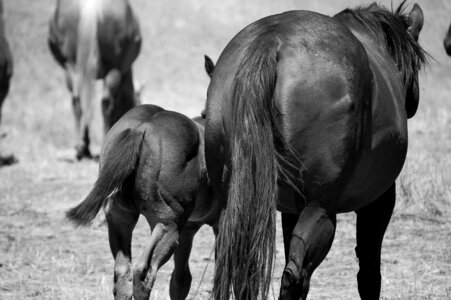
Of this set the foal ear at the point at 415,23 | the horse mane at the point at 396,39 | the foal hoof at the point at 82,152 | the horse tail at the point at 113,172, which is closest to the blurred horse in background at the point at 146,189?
the horse tail at the point at 113,172

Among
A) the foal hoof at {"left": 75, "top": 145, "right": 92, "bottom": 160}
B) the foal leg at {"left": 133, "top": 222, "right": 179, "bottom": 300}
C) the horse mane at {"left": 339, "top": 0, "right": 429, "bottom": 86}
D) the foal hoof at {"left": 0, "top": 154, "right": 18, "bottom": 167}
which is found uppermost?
the horse mane at {"left": 339, "top": 0, "right": 429, "bottom": 86}

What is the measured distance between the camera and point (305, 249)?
3605 mm

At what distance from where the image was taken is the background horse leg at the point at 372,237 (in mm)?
4352

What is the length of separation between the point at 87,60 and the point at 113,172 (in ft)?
21.9

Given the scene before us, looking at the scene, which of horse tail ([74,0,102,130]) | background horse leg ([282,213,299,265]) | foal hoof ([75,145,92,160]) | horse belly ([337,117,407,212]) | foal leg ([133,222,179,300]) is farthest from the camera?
foal hoof ([75,145,92,160])

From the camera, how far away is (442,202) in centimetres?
729

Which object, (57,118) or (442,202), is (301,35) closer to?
(442,202)

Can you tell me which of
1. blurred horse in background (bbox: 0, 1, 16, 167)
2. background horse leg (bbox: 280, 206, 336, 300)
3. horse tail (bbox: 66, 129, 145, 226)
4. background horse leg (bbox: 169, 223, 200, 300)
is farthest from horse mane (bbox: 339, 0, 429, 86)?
blurred horse in background (bbox: 0, 1, 16, 167)

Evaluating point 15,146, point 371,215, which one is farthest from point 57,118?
point 371,215

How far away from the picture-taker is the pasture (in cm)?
576

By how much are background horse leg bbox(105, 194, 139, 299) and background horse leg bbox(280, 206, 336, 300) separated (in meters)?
1.23

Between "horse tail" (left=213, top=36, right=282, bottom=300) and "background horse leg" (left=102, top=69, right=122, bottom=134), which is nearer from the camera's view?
"horse tail" (left=213, top=36, right=282, bottom=300)

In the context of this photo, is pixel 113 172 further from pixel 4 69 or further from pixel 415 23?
pixel 4 69

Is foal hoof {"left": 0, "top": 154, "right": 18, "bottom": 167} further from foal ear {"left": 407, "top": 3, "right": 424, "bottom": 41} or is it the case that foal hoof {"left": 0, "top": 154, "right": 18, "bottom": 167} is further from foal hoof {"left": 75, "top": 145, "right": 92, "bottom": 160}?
foal ear {"left": 407, "top": 3, "right": 424, "bottom": 41}
